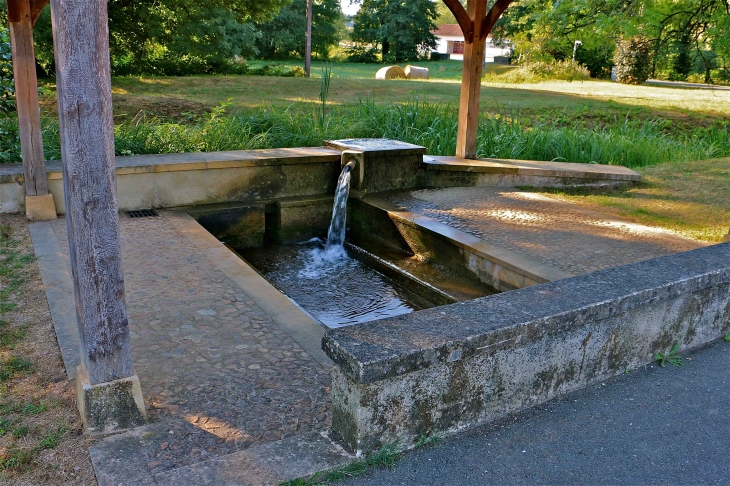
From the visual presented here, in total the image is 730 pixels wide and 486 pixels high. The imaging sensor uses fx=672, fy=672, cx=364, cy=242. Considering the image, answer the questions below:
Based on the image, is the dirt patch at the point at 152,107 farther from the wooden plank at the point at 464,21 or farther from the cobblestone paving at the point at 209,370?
the cobblestone paving at the point at 209,370

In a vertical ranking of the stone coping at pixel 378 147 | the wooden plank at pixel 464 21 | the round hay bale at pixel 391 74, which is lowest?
the stone coping at pixel 378 147

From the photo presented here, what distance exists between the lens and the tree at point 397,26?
148 ft

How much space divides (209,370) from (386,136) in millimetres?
7415

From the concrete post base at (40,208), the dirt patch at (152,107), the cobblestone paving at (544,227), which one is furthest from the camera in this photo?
the dirt patch at (152,107)

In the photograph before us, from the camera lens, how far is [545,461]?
2.92 meters

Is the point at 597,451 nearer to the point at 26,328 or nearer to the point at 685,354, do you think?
the point at 685,354

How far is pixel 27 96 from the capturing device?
21.6 feet

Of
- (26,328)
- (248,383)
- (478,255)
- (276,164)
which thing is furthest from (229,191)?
(248,383)

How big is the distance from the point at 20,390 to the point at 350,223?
5091mm

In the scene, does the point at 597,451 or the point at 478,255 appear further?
the point at 478,255

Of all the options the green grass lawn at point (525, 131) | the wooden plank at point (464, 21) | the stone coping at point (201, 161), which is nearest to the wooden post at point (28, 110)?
the stone coping at point (201, 161)

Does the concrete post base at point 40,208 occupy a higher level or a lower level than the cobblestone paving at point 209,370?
higher

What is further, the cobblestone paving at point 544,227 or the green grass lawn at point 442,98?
the green grass lawn at point 442,98

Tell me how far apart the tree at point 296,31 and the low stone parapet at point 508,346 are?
1501 inches
